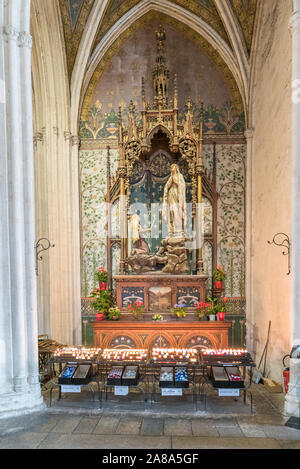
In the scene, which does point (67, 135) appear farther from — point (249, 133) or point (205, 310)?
point (205, 310)

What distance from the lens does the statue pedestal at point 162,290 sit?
934cm

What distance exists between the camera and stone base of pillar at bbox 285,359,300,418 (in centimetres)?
551

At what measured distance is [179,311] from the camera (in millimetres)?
8734

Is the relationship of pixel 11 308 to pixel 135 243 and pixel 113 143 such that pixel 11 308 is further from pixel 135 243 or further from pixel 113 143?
pixel 113 143

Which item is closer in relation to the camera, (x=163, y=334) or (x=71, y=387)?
(x=71, y=387)

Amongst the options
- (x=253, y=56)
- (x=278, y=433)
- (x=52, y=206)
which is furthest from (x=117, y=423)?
(x=253, y=56)

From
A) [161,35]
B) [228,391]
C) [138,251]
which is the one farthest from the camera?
[161,35]

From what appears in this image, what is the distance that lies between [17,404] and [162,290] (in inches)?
185

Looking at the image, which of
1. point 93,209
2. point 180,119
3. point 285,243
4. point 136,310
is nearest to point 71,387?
point 136,310

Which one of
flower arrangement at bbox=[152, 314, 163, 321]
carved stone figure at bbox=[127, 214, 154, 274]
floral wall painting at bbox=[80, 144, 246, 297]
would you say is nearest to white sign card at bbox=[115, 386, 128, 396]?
flower arrangement at bbox=[152, 314, 163, 321]

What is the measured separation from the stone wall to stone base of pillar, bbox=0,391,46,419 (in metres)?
4.66

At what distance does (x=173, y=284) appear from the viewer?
9.38 m

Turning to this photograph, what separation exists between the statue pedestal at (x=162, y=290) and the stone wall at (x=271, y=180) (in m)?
1.68

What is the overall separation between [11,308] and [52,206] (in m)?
4.56
